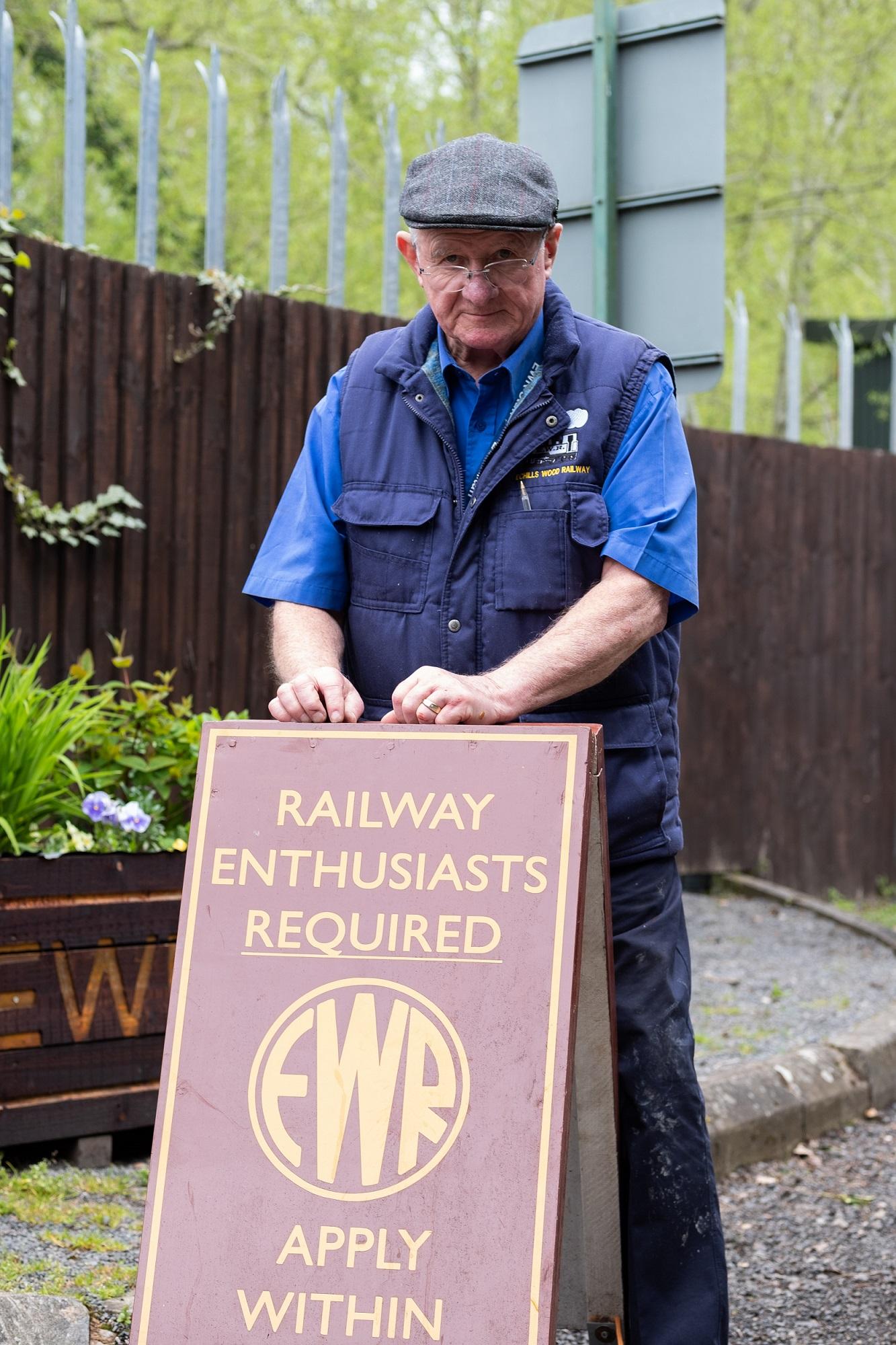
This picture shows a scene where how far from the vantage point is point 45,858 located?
3688 millimetres

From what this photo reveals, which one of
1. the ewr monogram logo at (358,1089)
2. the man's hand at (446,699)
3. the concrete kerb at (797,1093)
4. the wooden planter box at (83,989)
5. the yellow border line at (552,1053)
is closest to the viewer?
the yellow border line at (552,1053)

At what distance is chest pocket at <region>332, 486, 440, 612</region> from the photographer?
8.78 feet

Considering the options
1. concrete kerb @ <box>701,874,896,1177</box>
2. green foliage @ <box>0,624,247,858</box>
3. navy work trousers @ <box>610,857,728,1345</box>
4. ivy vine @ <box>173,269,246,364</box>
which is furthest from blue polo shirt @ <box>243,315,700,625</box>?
ivy vine @ <box>173,269,246,364</box>

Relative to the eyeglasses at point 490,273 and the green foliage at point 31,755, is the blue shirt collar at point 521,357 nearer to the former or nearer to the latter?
the eyeglasses at point 490,273

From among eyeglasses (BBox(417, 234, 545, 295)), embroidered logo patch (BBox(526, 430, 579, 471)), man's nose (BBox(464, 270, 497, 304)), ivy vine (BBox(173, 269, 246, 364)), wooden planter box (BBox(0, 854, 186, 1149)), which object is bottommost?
wooden planter box (BBox(0, 854, 186, 1149))

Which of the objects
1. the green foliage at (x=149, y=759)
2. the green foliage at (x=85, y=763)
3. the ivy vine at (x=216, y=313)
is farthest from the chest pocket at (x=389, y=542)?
the ivy vine at (x=216, y=313)

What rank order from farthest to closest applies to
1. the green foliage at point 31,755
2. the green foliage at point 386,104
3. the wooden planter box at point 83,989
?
the green foliage at point 386,104 → the green foliage at point 31,755 → the wooden planter box at point 83,989

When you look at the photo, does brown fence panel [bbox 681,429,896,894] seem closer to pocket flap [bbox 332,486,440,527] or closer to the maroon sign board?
pocket flap [bbox 332,486,440,527]

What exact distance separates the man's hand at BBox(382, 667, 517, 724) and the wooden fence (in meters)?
2.98

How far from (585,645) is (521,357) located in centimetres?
56

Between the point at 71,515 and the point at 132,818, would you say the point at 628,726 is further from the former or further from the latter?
the point at 71,515

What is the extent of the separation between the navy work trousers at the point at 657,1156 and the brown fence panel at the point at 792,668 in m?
5.25

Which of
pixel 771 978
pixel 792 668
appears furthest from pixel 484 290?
pixel 792 668

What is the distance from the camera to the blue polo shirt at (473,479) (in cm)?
255
